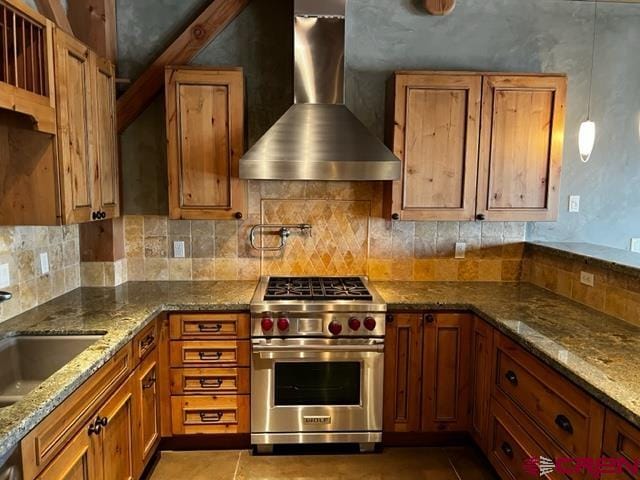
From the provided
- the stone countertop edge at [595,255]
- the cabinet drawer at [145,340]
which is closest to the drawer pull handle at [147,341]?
the cabinet drawer at [145,340]

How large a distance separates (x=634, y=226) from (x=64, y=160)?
12.1 ft

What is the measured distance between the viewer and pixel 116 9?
112 inches

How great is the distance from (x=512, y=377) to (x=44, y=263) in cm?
251

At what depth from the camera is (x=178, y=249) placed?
3.03m

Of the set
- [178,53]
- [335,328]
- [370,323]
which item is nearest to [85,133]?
[178,53]

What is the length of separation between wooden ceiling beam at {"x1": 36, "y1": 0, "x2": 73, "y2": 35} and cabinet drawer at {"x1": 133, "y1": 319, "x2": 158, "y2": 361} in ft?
5.59

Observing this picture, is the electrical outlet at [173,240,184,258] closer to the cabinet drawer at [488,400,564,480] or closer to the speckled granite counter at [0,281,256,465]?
the speckled granite counter at [0,281,256,465]

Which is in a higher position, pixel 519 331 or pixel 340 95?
pixel 340 95

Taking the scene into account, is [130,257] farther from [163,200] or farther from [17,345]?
[17,345]

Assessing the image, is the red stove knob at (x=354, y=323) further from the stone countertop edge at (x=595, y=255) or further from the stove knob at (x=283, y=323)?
the stone countertop edge at (x=595, y=255)

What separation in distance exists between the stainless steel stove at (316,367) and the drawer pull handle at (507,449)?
2.25ft

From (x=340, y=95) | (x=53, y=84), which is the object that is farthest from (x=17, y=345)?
(x=340, y=95)

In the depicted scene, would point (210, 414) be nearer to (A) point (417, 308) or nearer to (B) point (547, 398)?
(A) point (417, 308)

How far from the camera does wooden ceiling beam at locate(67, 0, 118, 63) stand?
266 centimetres
